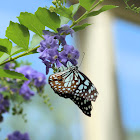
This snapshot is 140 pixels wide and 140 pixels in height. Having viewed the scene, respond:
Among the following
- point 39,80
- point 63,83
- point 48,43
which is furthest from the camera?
point 39,80

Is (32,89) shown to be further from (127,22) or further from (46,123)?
(46,123)

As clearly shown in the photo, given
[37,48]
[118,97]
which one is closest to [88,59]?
[118,97]

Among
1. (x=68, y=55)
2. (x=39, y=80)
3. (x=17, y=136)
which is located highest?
(x=39, y=80)

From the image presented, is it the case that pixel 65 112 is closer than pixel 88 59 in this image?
No

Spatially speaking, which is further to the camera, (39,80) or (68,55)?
(39,80)

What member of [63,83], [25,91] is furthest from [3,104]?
[63,83]

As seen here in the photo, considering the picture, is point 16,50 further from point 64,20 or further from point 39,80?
point 39,80

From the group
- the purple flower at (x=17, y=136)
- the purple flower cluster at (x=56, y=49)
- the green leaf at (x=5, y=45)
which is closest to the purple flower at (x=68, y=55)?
the purple flower cluster at (x=56, y=49)

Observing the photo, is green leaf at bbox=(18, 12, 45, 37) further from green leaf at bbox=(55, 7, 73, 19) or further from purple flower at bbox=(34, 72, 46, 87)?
purple flower at bbox=(34, 72, 46, 87)
